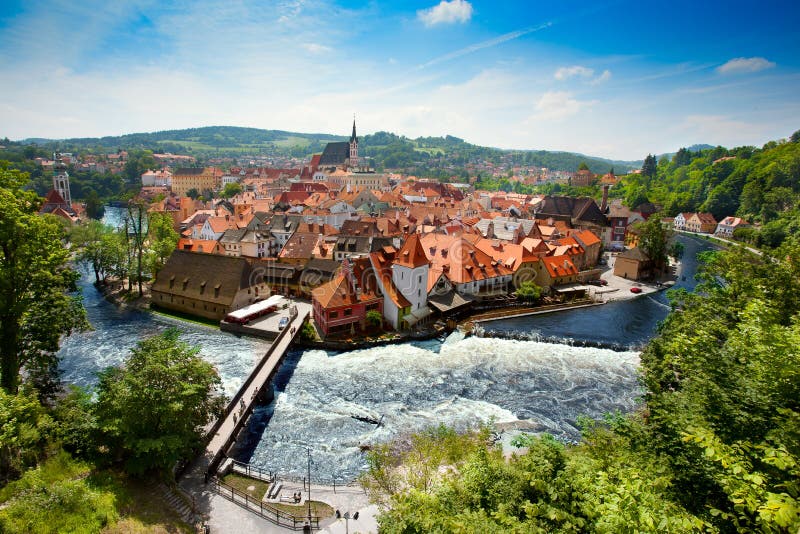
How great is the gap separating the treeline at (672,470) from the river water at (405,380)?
7.07m

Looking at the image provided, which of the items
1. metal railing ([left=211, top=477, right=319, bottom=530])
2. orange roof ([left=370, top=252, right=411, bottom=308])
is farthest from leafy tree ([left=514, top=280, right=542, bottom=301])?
metal railing ([left=211, top=477, right=319, bottom=530])

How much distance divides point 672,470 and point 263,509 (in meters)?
16.6

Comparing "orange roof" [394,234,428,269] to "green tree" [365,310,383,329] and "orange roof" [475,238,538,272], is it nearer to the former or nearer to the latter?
"green tree" [365,310,383,329]

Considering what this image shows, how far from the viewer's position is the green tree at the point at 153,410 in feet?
65.4

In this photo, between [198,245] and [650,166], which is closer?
[198,245]

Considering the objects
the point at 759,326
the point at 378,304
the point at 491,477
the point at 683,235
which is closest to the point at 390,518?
the point at 491,477

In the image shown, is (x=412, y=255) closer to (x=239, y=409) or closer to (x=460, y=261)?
(x=460, y=261)

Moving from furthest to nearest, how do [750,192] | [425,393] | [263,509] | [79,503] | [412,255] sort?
[750,192] < [412,255] < [425,393] < [263,509] < [79,503]

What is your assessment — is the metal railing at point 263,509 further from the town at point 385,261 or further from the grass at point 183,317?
the grass at point 183,317

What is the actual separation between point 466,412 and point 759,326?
17400 mm

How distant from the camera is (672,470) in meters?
14.4

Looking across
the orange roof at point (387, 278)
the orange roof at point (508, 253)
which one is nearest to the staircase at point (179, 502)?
the orange roof at point (387, 278)

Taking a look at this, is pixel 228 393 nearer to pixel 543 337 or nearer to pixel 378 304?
pixel 378 304

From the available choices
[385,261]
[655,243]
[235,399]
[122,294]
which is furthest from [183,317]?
[655,243]
